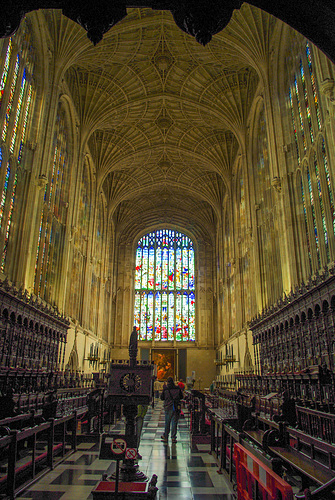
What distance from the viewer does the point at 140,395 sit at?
17.6 feet

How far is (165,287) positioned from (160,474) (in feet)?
A: 102

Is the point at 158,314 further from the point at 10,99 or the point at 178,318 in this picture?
the point at 10,99

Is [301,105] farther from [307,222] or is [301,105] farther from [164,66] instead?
[164,66]

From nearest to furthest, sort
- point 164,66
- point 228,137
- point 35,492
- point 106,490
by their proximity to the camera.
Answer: point 106,490
point 35,492
point 164,66
point 228,137

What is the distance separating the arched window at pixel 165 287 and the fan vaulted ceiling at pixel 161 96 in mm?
6300

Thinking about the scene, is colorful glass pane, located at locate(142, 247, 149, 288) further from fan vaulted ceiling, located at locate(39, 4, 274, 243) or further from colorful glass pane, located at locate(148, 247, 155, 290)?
fan vaulted ceiling, located at locate(39, 4, 274, 243)

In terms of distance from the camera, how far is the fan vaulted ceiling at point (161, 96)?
58.1 ft

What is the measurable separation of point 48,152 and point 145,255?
22.7 metres

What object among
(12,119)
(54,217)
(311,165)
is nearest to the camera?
(311,165)

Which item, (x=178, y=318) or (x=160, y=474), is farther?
(x=178, y=318)

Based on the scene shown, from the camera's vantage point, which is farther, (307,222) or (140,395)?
(307,222)

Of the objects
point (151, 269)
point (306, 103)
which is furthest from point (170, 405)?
point (151, 269)

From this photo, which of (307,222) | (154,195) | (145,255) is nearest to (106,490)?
(307,222)

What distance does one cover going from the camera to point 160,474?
240 inches
